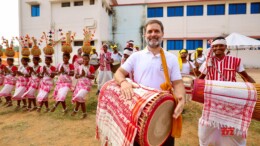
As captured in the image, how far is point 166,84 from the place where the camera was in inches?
83.3

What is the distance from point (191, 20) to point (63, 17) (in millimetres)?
11795

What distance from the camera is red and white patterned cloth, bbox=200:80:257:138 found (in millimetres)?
2525

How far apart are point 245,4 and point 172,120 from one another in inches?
859

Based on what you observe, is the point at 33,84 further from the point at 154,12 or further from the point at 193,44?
the point at 193,44

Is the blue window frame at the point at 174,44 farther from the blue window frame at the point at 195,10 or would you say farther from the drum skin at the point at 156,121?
the drum skin at the point at 156,121

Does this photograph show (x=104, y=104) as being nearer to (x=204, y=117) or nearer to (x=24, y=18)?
(x=204, y=117)

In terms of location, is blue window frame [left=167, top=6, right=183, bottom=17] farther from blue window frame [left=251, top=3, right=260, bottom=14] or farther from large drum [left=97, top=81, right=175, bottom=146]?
large drum [left=97, top=81, right=175, bottom=146]

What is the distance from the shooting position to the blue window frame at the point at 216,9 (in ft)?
66.4

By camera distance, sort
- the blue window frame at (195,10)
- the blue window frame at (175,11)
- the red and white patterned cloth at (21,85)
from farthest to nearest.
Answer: the blue window frame at (175,11), the blue window frame at (195,10), the red and white patterned cloth at (21,85)

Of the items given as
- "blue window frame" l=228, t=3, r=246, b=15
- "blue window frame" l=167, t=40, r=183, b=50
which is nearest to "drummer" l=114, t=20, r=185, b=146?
"blue window frame" l=167, t=40, r=183, b=50

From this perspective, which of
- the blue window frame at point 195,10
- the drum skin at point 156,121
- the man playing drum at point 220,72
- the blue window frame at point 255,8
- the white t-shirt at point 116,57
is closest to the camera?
the drum skin at point 156,121

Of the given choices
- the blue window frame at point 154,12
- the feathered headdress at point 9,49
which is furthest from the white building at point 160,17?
the feathered headdress at point 9,49

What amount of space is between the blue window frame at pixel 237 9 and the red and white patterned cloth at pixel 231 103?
20.3m

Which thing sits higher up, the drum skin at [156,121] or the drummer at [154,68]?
the drummer at [154,68]
